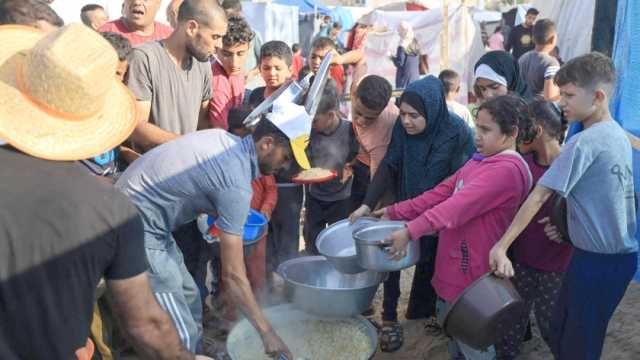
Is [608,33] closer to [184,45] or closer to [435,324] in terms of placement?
[435,324]

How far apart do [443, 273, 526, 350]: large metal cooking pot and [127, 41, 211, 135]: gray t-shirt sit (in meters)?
2.10

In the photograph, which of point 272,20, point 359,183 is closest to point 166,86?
point 359,183

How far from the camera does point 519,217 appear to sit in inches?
105

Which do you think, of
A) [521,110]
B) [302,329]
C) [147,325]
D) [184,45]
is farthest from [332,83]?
[147,325]

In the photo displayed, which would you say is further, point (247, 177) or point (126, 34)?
point (126, 34)

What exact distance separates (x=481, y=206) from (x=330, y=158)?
1450 mm

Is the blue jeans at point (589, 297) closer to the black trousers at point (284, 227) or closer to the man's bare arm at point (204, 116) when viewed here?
the black trousers at point (284, 227)

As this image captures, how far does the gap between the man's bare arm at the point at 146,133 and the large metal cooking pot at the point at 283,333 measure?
122 centimetres

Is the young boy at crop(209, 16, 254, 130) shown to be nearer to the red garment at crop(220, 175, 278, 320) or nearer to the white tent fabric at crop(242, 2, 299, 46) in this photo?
the red garment at crop(220, 175, 278, 320)

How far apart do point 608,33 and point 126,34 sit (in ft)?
12.0

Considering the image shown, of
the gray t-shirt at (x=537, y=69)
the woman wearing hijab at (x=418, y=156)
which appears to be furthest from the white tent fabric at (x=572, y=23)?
the woman wearing hijab at (x=418, y=156)

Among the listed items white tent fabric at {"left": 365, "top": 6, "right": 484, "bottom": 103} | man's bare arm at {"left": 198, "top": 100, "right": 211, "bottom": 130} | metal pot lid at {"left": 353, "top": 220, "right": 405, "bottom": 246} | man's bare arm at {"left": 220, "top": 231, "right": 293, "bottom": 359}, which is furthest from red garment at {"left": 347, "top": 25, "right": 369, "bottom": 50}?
man's bare arm at {"left": 220, "top": 231, "right": 293, "bottom": 359}

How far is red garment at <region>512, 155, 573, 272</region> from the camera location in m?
3.23

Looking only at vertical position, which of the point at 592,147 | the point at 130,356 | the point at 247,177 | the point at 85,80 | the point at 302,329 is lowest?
the point at 130,356
